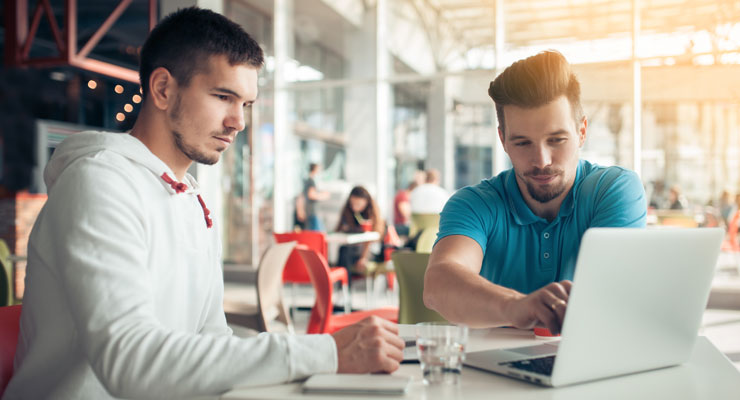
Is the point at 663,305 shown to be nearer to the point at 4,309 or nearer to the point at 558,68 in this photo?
the point at 558,68

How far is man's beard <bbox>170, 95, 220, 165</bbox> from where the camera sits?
1.35 metres

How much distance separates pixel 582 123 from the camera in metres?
1.82

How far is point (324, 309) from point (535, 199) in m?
1.73

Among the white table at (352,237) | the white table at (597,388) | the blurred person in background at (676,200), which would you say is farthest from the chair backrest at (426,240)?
the blurred person in background at (676,200)

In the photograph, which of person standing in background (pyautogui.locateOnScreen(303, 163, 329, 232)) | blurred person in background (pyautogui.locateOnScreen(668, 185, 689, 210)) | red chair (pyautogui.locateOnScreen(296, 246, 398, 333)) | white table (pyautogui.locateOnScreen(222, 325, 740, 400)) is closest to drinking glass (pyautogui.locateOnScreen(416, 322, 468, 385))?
white table (pyautogui.locateOnScreen(222, 325, 740, 400))

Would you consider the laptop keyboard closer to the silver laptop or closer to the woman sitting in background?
the silver laptop

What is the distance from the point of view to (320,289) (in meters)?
3.28

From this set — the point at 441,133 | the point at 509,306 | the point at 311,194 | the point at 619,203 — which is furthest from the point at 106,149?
the point at 441,133

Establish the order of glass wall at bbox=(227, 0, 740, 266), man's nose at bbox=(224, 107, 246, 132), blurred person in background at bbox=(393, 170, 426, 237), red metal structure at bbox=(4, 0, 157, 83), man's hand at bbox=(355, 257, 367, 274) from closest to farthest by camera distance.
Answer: man's nose at bbox=(224, 107, 246, 132) < red metal structure at bbox=(4, 0, 157, 83) < man's hand at bbox=(355, 257, 367, 274) < glass wall at bbox=(227, 0, 740, 266) < blurred person in background at bbox=(393, 170, 426, 237)

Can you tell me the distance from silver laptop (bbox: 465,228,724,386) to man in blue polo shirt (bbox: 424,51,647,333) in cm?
56

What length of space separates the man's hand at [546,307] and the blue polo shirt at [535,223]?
0.63m

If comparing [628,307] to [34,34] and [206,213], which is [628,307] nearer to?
[206,213]

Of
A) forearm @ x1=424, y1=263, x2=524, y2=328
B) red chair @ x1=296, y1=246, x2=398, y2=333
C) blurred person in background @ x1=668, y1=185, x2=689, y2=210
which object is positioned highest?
blurred person in background @ x1=668, y1=185, x2=689, y2=210

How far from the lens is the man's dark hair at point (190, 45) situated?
4.44 ft
